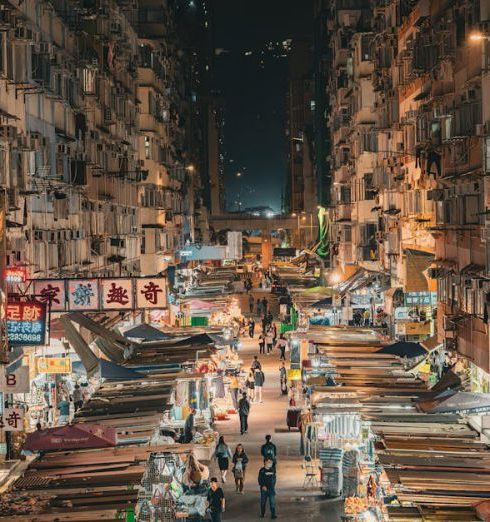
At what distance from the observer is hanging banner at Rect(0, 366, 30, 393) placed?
2909 centimetres

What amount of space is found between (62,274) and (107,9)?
61.7 ft

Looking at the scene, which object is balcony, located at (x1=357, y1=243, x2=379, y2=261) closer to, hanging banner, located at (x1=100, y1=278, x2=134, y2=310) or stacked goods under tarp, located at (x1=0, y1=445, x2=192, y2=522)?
hanging banner, located at (x1=100, y1=278, x2=134, y2=310)

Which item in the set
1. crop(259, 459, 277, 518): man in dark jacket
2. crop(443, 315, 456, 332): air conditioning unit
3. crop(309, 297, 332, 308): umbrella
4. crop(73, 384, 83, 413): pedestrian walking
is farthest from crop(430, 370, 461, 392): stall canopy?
crop(309, 297, 332, 308): umbrella

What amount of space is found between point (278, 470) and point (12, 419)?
9.00 m

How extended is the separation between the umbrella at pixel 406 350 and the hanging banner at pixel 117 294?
29.9ft

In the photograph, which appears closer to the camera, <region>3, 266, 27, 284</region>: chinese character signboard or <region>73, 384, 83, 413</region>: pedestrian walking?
<region>3, 266, 27, 284</region>: chinese character signboard

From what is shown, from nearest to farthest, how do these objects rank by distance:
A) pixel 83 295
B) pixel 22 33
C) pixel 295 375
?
pixel 22 33 → pixel 83 295 → pixel 295 375

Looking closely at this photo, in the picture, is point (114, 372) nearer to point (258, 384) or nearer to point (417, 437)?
point (417, 437)

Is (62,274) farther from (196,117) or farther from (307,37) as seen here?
(307,37)

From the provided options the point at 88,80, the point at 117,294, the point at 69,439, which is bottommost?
the point at 69,439

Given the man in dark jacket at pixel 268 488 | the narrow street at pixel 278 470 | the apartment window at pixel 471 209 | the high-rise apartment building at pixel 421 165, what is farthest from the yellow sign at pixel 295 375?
the man in dark jacket at pixel 268 488

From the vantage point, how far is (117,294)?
33.6 m

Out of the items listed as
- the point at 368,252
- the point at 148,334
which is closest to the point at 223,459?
the point at 148,334

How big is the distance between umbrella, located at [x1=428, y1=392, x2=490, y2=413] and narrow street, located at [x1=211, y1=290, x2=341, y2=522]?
10.7 ft
